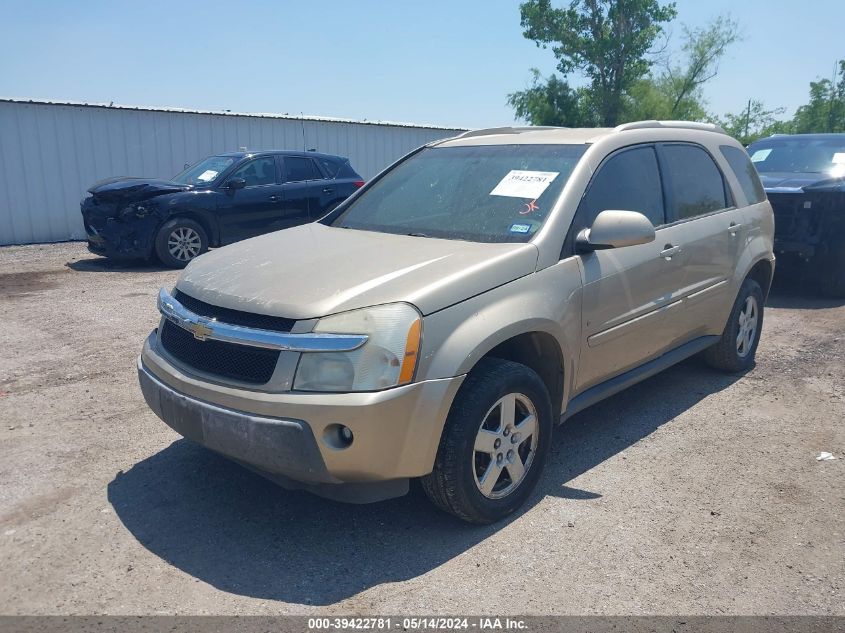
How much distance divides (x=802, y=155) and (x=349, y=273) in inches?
319

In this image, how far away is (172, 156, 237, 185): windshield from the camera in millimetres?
11062

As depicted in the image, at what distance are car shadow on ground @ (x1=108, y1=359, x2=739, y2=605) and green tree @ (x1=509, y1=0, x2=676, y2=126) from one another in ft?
116

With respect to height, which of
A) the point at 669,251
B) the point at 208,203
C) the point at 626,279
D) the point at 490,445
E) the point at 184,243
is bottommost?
the point at 184,243

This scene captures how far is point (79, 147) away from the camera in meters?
14.3

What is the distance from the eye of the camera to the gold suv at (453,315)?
9.66 ft

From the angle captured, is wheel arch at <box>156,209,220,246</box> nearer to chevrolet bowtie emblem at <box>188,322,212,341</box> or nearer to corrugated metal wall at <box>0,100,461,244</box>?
corrugated metal wall at <box>0,100,461,244</box>

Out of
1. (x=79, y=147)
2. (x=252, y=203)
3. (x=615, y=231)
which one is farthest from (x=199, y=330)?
(x=79, y=147)

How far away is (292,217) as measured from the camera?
38.0 ft

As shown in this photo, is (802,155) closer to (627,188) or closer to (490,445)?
(627,188)

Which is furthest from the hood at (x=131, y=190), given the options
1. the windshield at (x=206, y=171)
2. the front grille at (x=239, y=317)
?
the front grille at (x=239, y=317)

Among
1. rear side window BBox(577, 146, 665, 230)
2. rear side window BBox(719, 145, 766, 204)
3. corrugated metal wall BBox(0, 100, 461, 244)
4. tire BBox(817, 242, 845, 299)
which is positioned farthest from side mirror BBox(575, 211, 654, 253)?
corrugated metal wall BBox(0, 100, 461, 244)

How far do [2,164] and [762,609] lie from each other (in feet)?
48.1

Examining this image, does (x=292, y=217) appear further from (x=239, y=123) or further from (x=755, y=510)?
(x=755, y=510)

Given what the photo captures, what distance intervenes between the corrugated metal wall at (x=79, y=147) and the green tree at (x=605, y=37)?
78.1ft
